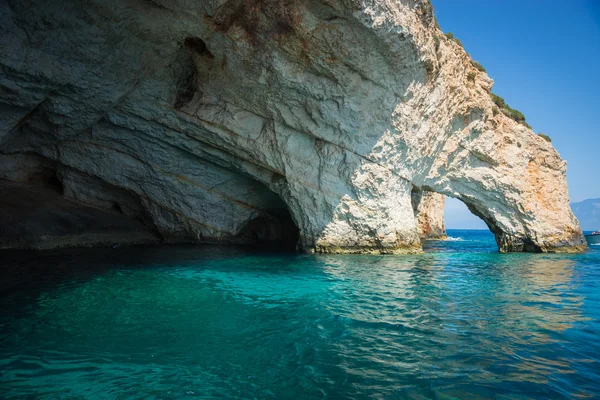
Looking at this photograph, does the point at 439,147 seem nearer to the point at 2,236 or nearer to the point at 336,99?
the point at 336,99

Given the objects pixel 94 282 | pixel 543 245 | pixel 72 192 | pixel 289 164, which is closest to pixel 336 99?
pixel 289 164

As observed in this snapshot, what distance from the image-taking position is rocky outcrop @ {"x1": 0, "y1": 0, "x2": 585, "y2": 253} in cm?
1155

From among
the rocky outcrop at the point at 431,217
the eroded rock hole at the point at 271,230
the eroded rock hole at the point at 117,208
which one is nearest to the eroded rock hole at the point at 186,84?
the eroded rock hole at the point at 117,208

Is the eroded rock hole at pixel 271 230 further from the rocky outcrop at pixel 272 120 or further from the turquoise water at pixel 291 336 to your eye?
the turquoise water at pixel 291 336

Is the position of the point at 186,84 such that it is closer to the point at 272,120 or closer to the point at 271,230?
the point at 272,120

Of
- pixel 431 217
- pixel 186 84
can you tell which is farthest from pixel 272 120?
pixel 431 217

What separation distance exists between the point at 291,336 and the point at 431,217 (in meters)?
38.4

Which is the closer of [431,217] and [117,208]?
[117,208]

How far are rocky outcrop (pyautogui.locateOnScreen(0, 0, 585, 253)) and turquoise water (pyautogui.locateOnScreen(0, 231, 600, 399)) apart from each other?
244 inches

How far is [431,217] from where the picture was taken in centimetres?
4112

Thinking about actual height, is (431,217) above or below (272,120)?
below

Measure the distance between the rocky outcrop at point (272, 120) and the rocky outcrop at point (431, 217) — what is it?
566 inches

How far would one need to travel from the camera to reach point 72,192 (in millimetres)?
17812

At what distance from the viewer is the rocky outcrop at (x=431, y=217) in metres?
37.8
